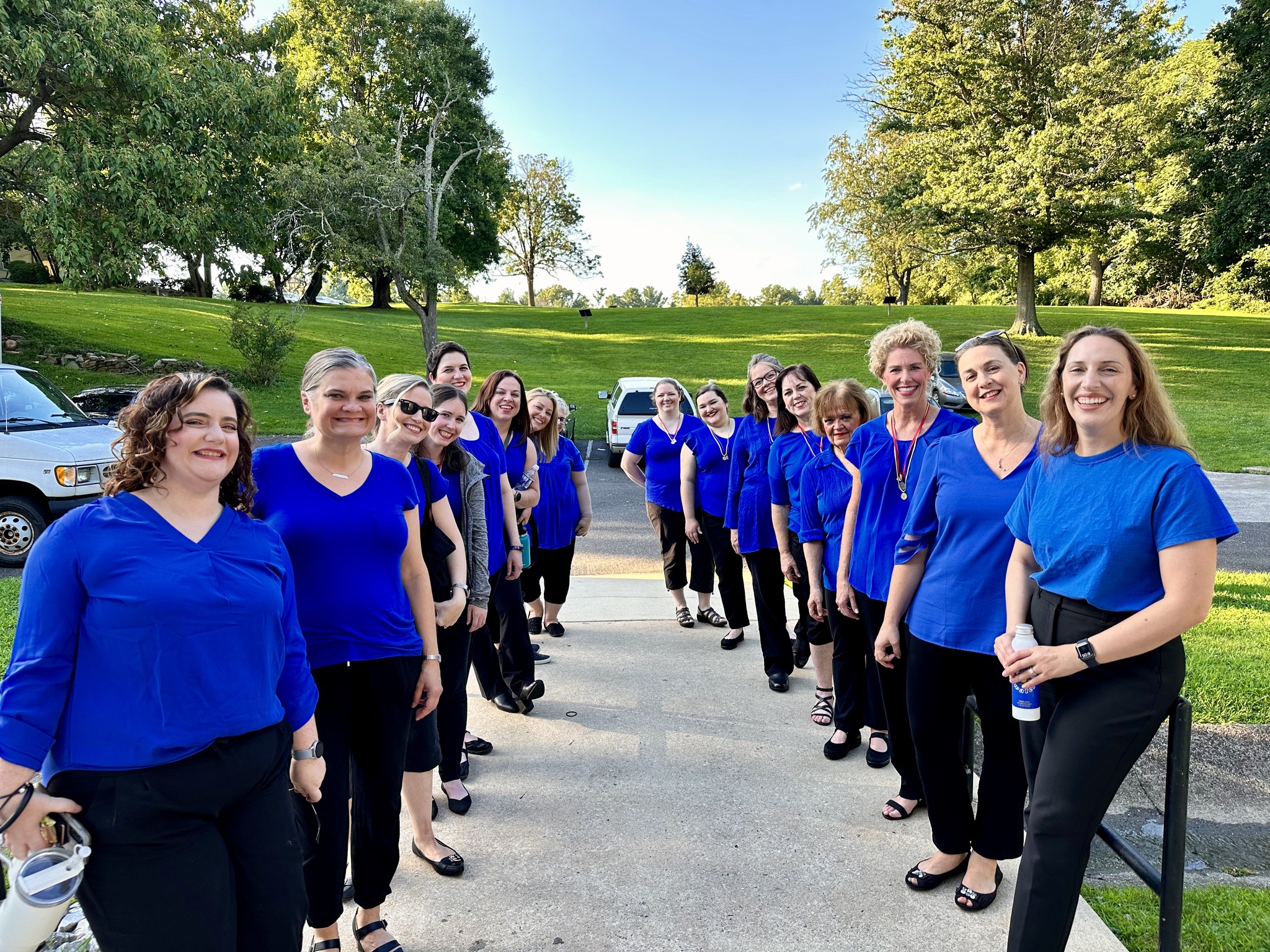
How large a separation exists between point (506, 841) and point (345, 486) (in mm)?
1891

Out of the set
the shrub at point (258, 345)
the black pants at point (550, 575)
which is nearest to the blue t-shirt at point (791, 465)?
the black pants at point (550, 575)

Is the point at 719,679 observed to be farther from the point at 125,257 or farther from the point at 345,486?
the point at 125,257

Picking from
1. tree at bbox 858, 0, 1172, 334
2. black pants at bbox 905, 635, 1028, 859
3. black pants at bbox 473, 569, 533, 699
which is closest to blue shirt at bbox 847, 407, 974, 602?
black pants at bbox 905, 635, 1028, 859

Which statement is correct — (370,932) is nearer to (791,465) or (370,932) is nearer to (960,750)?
(960,750)

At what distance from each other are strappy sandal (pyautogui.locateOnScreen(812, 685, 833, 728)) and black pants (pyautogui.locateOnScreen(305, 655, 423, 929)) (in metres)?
2.70

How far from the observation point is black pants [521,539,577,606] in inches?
244

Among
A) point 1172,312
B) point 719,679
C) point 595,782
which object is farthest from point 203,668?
point 1172,312

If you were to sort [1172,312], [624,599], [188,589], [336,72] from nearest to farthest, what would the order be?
[188,589] → [624,599] → [336,72] → [1172,312]

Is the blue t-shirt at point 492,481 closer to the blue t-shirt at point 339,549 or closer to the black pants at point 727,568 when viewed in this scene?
the blue t-shirt at point 339,549

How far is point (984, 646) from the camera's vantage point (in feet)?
9.79

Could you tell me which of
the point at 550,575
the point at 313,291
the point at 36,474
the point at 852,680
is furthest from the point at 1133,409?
the point at 313,291

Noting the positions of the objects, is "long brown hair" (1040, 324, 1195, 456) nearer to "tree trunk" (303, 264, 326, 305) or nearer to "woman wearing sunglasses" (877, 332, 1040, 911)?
"woman wearing sunglasses" (877, 332, 1040, 911)

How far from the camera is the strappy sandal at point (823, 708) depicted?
4.73 m

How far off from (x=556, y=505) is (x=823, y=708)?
97.4 inches
